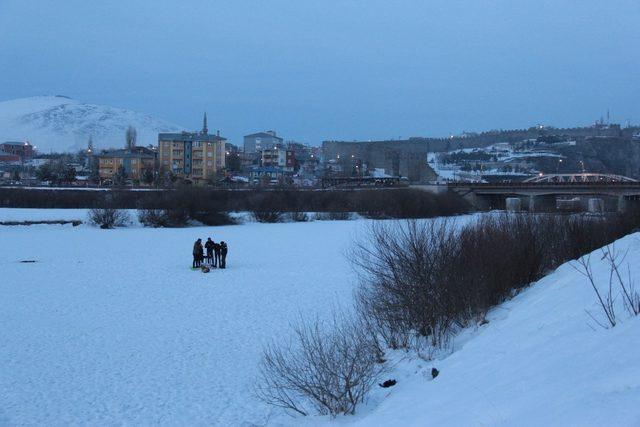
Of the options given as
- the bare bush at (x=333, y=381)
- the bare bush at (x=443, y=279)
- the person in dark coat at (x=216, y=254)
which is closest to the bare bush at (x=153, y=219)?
the person in dark coat at (x=216, y=254)

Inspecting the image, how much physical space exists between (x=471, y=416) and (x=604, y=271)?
6142mm

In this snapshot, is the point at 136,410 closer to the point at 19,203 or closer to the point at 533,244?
the point at 533,244

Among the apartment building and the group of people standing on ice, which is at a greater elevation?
the apartment building

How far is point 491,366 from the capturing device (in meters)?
8.34

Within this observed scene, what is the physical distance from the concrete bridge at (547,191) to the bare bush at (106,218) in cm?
4109

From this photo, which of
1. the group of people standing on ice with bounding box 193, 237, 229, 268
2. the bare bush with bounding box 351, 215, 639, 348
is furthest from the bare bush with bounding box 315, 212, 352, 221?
the bare bush with bounding box 351, 215, 639, 348

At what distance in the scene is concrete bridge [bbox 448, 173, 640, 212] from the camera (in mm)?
73812

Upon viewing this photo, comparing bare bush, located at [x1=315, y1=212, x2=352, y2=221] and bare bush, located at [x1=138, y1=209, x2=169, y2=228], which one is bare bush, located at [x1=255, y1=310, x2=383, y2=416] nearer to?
bare bush, located at [x1=138, y1=209, x2=169, y2=228]

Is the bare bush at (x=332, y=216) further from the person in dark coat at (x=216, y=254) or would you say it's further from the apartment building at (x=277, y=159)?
the apartment building at (x=277, y=159)

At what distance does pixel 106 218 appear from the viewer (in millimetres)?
58250

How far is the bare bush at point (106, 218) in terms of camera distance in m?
58.2

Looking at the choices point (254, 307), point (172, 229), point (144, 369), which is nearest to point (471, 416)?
point (144, 369)

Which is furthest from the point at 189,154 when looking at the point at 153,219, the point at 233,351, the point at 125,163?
the point at 233,351

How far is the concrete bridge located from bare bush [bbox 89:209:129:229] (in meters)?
A: 41.1
